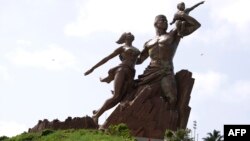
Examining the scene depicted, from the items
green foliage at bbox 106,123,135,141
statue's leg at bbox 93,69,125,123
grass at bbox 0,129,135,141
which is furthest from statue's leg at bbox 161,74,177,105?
grass at bbox 0,129,135,141

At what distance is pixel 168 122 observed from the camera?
508 inches

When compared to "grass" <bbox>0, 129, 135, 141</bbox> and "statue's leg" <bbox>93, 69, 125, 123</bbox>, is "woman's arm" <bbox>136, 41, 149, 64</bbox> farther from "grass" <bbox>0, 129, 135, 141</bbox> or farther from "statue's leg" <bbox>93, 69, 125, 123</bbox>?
"grass" <bbox>0, 129, 135, 141</bbox>

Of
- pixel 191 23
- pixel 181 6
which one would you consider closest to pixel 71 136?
pixel 191 23

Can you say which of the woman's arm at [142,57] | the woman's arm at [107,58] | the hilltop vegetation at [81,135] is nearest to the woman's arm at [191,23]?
the woman's arm at [142,57]

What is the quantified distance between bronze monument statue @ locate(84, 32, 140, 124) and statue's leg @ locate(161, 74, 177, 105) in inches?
36.1

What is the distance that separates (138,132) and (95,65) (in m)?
2.45

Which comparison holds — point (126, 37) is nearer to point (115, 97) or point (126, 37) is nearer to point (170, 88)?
point (115, 97)

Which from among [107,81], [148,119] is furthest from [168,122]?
[107,81]

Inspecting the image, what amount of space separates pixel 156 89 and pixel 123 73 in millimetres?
954

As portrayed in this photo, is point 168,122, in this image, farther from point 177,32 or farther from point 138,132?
point 177,32

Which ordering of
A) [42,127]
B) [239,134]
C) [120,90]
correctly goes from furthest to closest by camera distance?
[120,90] < [42,127] < [239,134]

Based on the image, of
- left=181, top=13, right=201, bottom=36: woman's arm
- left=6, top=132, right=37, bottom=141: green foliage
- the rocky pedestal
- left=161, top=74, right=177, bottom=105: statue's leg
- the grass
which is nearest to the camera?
the grass

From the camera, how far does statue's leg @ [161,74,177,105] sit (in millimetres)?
13179

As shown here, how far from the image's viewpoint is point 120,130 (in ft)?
40.0
